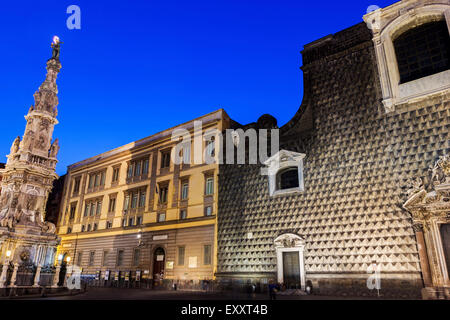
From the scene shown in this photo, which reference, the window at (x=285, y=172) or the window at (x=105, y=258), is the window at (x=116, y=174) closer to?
the window at (x=105, y=258)

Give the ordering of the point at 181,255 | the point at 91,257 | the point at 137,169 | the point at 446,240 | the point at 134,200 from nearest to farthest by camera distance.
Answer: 1. the point at 446,240
2. the point at 181,255
3. the point at 134,200
4. the point at 137,169
5. the point at 91,257

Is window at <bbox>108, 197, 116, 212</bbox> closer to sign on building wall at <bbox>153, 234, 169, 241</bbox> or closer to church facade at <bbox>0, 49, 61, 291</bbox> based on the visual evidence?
sign on building wall at <bbox>153, 234, 169, 241</bbox>

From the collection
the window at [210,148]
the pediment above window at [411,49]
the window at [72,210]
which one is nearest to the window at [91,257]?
the window at [72,210]

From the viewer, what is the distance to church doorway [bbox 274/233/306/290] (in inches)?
741

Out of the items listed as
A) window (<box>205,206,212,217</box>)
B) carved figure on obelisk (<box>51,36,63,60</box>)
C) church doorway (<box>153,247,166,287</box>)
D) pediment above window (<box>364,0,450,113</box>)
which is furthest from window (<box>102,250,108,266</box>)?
pediment above window (<box>364,0,450,113</box>)

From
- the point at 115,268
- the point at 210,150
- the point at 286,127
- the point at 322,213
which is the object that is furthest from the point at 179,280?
the point at 286,127

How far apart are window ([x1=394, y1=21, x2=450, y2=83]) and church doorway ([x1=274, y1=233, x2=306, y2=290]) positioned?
11.6m

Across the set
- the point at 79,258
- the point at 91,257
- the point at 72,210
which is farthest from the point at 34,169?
the point at 72,210

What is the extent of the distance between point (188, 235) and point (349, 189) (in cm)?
1321

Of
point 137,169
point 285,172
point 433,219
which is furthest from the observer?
point 137,169

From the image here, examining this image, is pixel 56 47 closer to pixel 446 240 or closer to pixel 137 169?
pixel 137 169

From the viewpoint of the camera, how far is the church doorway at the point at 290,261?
741 inches

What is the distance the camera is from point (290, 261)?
19.5 meters

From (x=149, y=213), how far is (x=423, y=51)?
79.5 ft
